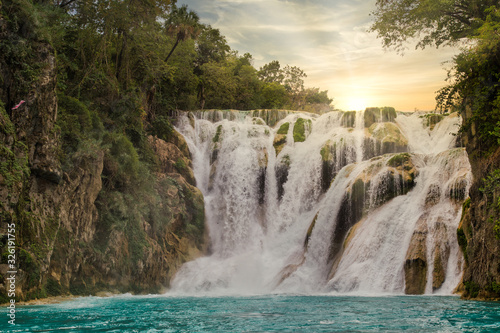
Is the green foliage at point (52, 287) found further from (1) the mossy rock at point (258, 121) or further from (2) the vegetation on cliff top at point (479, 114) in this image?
(1) the mossy rock at point (258, 121)

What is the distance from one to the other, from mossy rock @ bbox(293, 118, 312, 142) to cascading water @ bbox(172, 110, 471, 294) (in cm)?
7

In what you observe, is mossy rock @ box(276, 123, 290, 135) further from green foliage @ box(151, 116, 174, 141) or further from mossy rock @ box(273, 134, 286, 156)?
green foliage @ box(151, 116, 174, 141)

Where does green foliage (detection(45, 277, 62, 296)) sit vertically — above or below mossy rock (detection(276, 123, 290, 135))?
below

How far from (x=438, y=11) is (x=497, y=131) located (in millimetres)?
5451

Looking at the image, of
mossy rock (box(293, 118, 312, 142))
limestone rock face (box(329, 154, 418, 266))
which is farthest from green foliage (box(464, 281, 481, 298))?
mossy rock (box(293, 118, 312, 142))

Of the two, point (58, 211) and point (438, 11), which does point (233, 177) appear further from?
point (438, 11)

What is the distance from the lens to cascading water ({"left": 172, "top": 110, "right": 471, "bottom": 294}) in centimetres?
1672

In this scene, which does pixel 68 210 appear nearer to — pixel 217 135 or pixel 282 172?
pixel 282 172

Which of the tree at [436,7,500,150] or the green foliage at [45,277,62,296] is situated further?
the green foliage at [45,277,62,296]

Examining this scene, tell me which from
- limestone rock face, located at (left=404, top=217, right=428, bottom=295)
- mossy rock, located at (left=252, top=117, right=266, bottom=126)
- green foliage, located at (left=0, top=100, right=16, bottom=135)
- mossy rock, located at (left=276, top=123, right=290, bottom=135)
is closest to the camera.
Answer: green foliage, located at (left=0, top=100, right=16, bottom=135)

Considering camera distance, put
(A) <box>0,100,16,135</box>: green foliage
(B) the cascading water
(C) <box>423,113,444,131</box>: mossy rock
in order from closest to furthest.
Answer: (A) <box>0,100,16,135</box>: green foliage < (B) the cascading water < (C) <box>423,113,444,131</box>: mossy rock

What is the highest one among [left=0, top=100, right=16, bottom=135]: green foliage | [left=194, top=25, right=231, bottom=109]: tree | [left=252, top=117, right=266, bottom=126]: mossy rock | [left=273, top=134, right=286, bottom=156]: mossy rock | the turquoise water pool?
[left=194, top=25, right=231, bottom=109]: tree

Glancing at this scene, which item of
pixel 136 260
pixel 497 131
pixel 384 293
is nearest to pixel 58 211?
pixel 136 260

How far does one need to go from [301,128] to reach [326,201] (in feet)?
31.2
